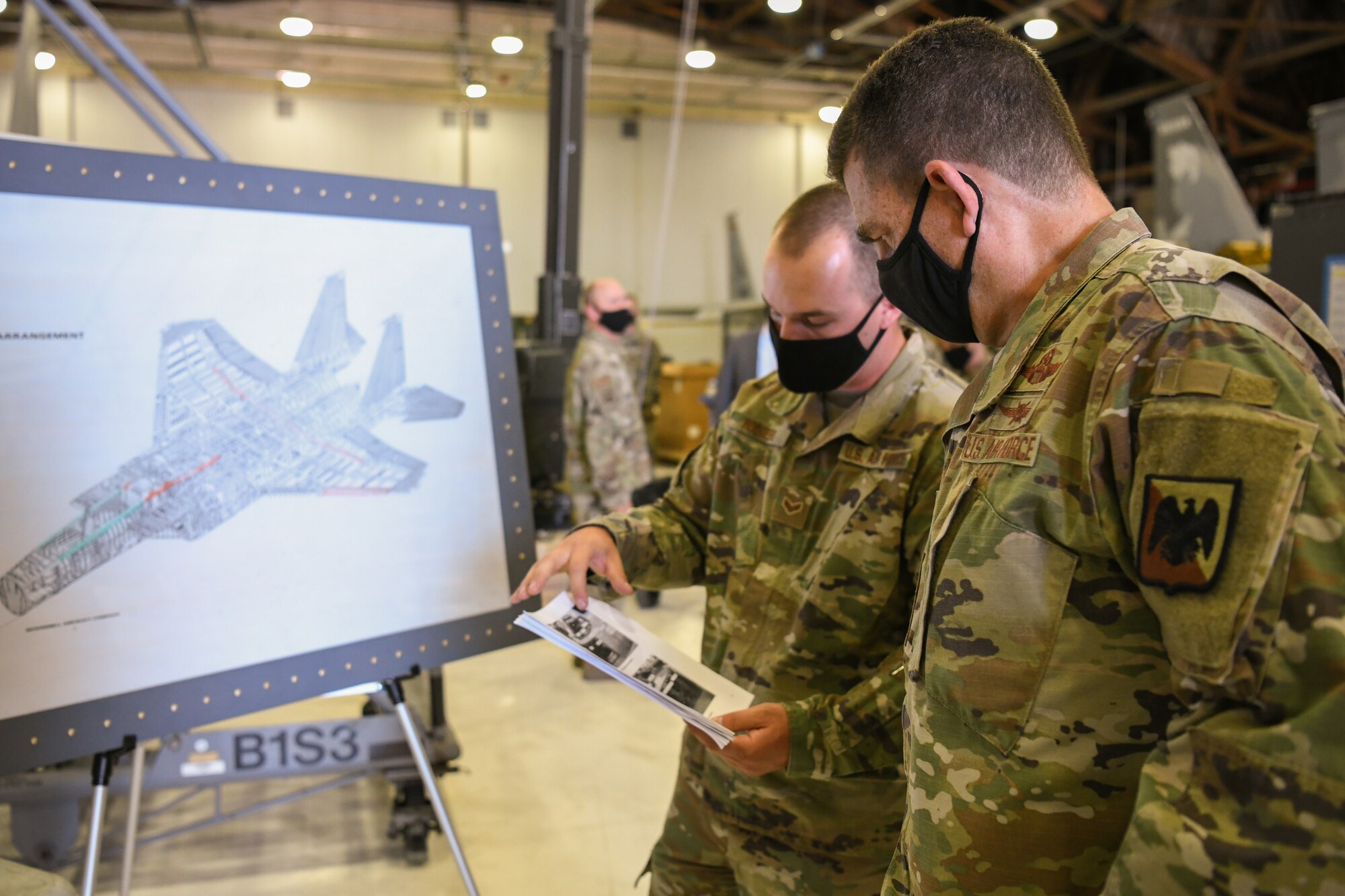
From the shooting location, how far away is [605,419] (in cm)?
457

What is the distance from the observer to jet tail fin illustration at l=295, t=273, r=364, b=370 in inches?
65.4

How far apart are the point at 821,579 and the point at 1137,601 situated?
573mm

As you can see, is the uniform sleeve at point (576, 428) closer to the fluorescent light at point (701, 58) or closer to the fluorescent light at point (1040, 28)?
the fluorescent light at point (1040, 28)

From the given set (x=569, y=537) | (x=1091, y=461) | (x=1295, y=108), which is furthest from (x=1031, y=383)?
(x=1295, y=108)

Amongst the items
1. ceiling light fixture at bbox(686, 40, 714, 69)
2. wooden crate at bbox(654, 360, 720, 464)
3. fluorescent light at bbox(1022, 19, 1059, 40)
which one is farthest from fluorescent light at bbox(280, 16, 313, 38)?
Answer: fluorescent light at bbox(1022, 19, 1059, 40)

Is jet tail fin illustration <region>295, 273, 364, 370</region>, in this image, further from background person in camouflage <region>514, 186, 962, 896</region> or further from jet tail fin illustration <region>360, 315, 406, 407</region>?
background person in camouflage <region>514, 186, 962, 896</region>

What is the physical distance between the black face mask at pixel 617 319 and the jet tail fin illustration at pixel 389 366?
9.68 ft

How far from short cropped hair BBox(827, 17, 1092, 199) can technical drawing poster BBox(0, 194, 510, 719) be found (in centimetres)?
109

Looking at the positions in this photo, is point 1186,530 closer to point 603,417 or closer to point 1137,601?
point 1137,601

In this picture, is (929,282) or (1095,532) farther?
(929,282)

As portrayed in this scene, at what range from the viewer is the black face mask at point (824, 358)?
4.56 feet

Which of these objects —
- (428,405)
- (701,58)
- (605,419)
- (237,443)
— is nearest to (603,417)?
(605,419)

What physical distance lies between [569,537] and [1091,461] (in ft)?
2.90

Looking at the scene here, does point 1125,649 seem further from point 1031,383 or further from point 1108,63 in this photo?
point 1108,63
